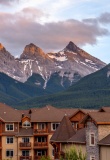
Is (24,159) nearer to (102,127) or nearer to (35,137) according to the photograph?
(35,137)

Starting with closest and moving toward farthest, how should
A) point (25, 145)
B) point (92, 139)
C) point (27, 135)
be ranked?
1. point (92, 139)
2. point (25, 145)
3. point (27, 135)

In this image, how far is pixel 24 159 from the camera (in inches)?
3600

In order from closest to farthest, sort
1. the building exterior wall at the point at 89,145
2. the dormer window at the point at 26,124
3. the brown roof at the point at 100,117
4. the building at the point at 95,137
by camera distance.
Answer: the building at the point at 95,137
the brown roof at the point at 100,117
the building exterior wall at the point at 89,145
the dormer window at the point at 26,124

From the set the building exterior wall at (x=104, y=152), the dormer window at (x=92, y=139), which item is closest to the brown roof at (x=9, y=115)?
the dormer window at (x=92, y=139)

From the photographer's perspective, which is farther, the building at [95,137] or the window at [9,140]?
→ the window at [9,140]

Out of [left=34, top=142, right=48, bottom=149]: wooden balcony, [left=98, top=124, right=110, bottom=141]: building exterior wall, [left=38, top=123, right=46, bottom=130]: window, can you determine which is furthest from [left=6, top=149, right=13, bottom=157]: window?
[left=98, top=124, right=110, bottom=141]: building exterior wall

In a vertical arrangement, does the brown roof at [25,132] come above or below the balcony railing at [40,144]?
above

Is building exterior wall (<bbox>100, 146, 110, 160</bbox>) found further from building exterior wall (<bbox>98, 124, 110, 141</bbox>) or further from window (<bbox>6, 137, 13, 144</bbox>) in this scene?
window (<bbox>6, 137, 13, 144</bbox>)

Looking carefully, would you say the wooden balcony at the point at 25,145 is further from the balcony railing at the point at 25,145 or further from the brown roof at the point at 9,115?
the brown roof at the point at 9,115

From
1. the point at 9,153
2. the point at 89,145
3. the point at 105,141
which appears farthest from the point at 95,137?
the point at 9,153

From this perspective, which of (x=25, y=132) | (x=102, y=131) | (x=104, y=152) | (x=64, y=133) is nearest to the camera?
(x=104, y=152)

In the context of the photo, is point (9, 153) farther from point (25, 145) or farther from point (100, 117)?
point (100, 117)

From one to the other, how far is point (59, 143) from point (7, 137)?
68.7ft

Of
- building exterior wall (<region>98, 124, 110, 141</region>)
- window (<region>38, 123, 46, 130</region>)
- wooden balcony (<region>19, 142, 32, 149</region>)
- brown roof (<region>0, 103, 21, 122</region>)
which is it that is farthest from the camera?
window (<region>38, 123, 46, 130</region>)
